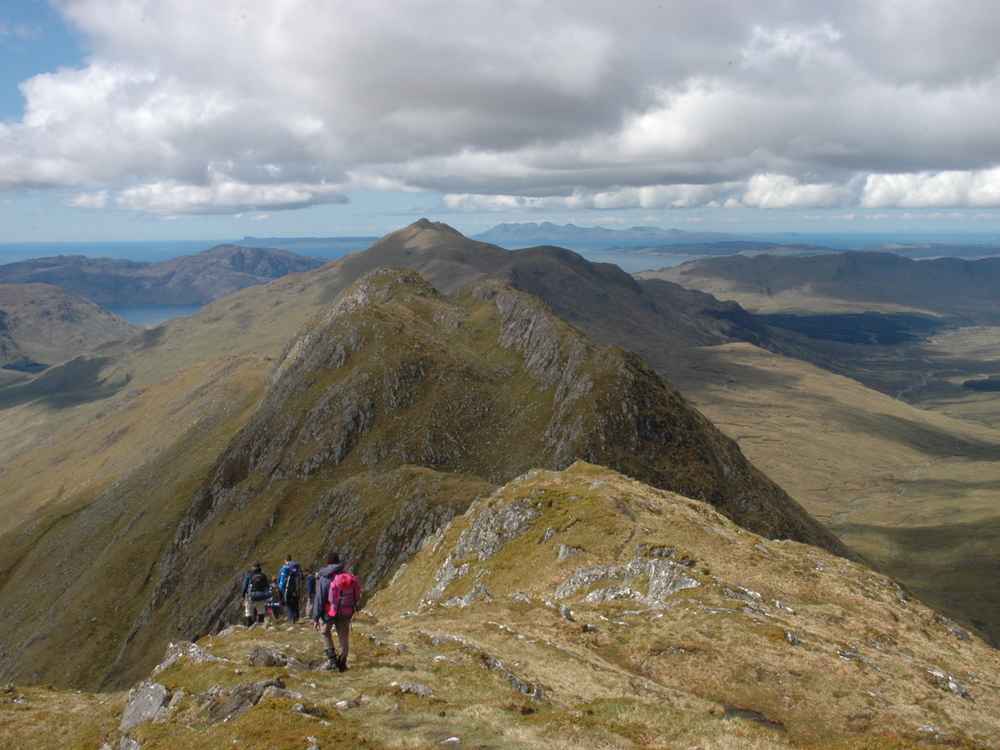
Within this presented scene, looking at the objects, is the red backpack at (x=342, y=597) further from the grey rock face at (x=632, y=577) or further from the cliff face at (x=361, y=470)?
the cliff face at (x=361, y=470)

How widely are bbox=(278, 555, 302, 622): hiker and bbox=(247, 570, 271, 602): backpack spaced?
1.56 metres

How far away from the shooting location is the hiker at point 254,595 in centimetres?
3184


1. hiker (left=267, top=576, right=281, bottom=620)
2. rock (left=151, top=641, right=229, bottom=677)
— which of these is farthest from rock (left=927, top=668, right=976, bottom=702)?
hiker (left=267, top=576, right=281, bottom=620)

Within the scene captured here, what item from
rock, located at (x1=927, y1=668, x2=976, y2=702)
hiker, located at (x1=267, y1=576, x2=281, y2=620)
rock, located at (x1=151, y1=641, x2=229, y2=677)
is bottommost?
rock, located at (x1=927, y1=668, x2=976, y2=702)

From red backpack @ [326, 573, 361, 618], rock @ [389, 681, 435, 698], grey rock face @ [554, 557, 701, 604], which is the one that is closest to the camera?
rock @ [389, 681, 435, 698]

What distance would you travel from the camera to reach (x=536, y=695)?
21.5 m

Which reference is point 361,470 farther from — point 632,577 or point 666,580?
point 666,580

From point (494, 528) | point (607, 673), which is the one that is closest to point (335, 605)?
point (607, 673)

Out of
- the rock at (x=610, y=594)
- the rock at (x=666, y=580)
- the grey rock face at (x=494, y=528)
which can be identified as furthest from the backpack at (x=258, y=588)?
the rock at (x=666, y=580)

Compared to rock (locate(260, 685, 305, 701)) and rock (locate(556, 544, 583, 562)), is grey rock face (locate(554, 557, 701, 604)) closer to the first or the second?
rock (locate(556, 544, 583, 562))

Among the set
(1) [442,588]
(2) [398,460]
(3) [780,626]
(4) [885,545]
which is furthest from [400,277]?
(4) [885,545]

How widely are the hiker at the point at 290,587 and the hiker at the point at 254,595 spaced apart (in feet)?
5.31

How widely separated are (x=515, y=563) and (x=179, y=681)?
2992cm

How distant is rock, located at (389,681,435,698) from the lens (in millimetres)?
20016
